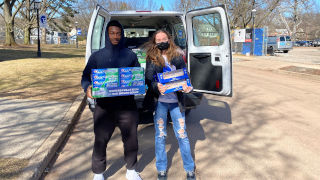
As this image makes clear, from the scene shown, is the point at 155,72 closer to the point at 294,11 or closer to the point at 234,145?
the point at 234,145

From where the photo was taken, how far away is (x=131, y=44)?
7020 mm

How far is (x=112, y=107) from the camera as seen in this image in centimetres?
288

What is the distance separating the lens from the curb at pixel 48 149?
3.05 meters

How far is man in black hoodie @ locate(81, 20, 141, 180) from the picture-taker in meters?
2.82

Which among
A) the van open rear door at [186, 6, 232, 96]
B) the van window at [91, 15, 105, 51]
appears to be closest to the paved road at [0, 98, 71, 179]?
the van window at [91, 15, 105, 51]

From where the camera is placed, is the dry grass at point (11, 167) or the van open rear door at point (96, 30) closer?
the dry grass at point (11, 167)

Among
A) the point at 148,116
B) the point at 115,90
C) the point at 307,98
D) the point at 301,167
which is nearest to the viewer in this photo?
the point at 115,90

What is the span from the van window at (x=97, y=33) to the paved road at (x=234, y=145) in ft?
4.89

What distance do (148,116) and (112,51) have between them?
235 centimetres

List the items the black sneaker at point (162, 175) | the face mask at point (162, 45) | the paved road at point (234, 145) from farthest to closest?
the paved road at point (234, 145), the black sneaker at point (162, 175), the face mask at point (162, 45)

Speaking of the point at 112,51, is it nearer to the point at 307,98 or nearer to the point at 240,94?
the point at 240,94

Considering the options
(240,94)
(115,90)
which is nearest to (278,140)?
(115,90)

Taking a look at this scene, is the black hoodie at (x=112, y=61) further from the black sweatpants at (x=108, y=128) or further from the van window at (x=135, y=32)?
the van window at (x=135, y=32)

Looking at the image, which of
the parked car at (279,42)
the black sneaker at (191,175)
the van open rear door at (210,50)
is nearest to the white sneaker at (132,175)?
the black sneaker at (191,175)
